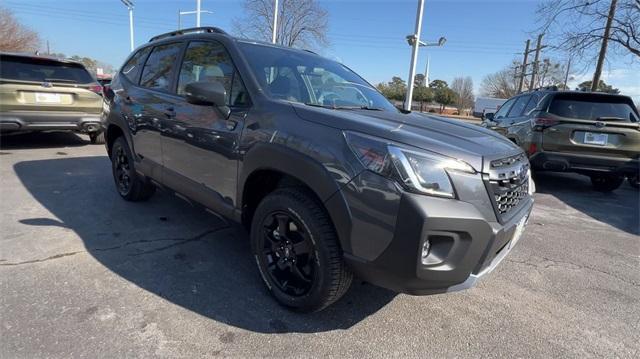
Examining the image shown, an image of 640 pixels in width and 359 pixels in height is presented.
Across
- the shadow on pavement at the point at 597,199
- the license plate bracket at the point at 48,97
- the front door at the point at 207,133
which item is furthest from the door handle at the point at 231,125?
the license plate bracket at the point at 48,97

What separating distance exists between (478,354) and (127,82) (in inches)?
165

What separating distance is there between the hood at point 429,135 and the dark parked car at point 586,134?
4186mm

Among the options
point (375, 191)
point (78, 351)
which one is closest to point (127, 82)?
point (78, 351)

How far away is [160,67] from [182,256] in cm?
186

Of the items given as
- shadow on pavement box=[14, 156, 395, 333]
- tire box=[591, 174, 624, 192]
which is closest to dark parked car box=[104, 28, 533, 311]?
shadow on pavement box=[14, 156, 395, 333]

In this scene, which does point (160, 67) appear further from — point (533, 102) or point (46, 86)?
point (533, 102)

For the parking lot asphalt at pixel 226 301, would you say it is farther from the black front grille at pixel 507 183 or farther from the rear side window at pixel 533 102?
the rear side window at pixel 533 102

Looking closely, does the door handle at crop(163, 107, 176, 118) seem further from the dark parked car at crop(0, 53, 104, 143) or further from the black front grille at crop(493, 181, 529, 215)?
the dark parked car at crop(0, 53, 104, 143)

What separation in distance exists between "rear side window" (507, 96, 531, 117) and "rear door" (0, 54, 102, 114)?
25.7 ft

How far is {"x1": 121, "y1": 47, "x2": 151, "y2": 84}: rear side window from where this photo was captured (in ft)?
13.6

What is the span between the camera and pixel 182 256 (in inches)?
124

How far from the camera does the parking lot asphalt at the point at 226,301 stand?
2.18m

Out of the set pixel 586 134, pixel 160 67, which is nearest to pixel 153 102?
pixel 160 67

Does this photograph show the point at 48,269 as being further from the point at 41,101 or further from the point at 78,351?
the point at 41,101
